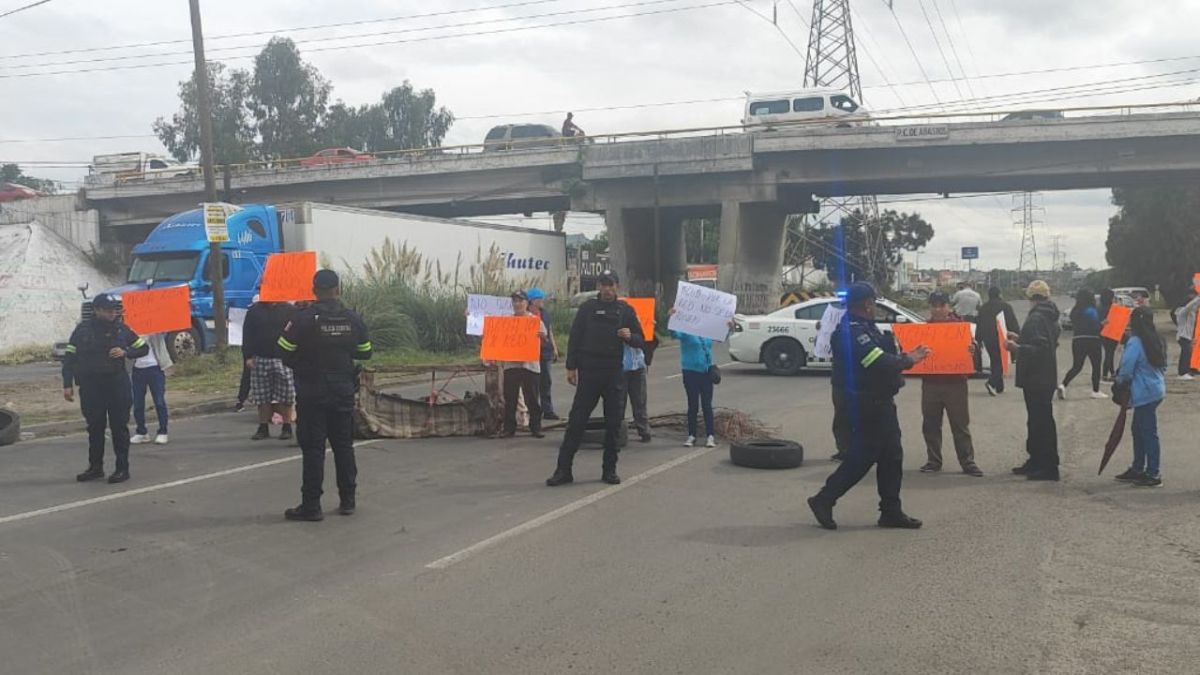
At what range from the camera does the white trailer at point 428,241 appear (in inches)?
878

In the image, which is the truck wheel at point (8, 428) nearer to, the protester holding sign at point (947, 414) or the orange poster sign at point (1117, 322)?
the protester holding sign at point (947, 414)

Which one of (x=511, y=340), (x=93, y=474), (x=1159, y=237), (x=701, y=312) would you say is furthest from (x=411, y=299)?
(x=1159, y=237)

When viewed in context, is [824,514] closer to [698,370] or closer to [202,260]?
[698,370]

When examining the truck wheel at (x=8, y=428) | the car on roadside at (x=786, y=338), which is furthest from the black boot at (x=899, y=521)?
the car on roadside at (x=786, y=338)

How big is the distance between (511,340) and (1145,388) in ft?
20.2

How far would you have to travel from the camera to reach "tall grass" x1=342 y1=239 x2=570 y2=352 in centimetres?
2217

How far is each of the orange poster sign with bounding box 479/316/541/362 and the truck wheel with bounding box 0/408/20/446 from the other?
5.53 metres

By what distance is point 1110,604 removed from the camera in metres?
5.00

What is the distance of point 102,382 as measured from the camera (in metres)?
→ 8.34

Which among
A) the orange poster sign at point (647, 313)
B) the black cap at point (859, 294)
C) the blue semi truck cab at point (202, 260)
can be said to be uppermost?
the blue semi truck cab at point (202, 260)

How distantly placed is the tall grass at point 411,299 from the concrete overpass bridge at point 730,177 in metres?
12.8

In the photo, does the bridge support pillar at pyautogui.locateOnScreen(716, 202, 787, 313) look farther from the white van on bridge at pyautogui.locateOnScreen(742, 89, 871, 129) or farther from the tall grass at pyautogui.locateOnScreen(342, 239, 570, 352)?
the tall grass at pyautogui.locateOnScreen(342, 239, 570, 352)

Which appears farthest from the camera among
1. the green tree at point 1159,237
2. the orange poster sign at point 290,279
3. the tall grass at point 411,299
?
the green tree at point 1159,237

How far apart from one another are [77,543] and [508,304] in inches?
262
